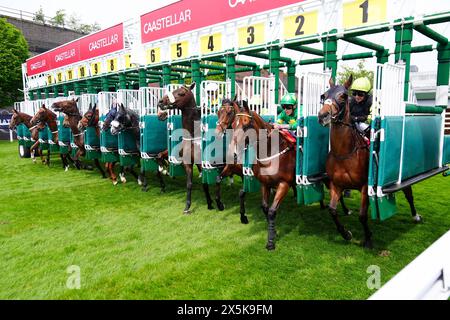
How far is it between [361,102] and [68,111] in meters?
7.81

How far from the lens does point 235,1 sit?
252 inches

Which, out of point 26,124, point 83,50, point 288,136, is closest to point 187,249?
point 288,136

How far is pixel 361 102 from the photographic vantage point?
16.7 ft

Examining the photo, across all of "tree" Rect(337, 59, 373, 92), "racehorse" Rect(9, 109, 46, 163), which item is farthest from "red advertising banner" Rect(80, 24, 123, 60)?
"tree" Rect(337, 59, 373, 92)

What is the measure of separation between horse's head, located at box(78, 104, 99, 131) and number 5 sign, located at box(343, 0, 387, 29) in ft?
21.6

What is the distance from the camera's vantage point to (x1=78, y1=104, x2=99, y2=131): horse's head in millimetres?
8828

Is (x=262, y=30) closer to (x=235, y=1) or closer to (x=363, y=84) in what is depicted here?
(x=235, y=1)

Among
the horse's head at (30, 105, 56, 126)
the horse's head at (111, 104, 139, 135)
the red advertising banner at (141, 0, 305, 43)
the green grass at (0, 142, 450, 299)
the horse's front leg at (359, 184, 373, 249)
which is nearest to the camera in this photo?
the green grass at (0, 142, 450, 299)

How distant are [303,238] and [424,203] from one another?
349cm

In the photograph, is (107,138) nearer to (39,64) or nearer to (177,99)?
(177,99)

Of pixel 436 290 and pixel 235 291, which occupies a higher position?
pixel 436 290

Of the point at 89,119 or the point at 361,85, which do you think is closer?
the point at 361,85

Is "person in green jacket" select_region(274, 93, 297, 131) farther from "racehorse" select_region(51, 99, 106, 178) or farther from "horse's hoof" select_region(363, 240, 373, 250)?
"racehorse" select_region(51, 99, 106, 178)

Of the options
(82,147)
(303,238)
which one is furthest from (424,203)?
(82,147)
